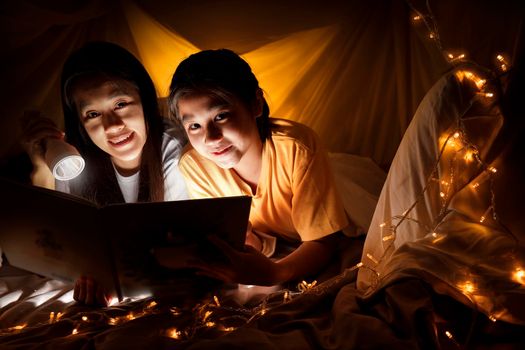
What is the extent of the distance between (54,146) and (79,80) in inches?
7.4

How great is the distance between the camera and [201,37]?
172 cm

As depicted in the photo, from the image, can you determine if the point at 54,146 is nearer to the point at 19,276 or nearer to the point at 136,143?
the point at 136,143

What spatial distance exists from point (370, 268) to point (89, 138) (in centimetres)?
84

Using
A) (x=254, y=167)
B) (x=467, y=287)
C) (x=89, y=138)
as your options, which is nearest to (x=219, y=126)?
(x=254, y=167)

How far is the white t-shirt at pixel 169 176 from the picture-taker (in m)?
1.53

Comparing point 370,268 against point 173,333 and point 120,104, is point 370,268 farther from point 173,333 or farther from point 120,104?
point 120,104

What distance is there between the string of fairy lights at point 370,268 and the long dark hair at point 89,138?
1.31ft

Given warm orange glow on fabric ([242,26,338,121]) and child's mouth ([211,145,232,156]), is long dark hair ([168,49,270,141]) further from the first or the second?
warm orange glow on fabric ([242,26,338,121])

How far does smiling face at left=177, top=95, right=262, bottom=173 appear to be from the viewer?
1271mm

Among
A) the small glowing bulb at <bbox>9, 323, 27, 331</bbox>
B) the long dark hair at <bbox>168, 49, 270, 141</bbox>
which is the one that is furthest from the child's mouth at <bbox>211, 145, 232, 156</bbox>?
the small glowing bulb at <bbox>9, 323, 27, 331</bbox>

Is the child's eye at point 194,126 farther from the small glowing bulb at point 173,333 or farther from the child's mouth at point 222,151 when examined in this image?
the small glowing bulb at point 173,333

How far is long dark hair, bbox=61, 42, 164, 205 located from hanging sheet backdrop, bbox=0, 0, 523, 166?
0.27 meters

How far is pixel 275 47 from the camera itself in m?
1.72

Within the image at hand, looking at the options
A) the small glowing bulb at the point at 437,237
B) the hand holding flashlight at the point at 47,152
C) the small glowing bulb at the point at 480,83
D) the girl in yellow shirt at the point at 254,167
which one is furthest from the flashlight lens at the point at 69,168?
the small glowing bulb at the point at 480,83
